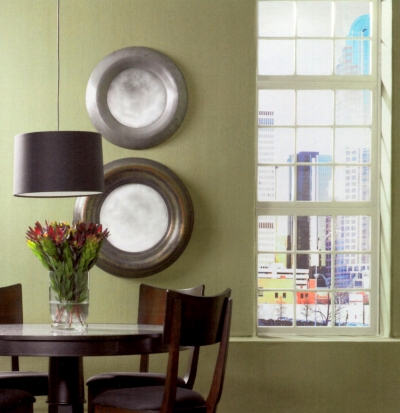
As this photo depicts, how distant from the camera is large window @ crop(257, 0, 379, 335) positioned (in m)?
5.04

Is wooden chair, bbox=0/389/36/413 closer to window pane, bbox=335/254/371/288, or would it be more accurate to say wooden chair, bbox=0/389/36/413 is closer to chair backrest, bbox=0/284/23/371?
chair backrest, bbox=0/284/23/371

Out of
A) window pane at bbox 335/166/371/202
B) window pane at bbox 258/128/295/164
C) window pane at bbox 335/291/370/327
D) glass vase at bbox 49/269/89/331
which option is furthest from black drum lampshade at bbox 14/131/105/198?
window pane at bbox 335/291/370/327

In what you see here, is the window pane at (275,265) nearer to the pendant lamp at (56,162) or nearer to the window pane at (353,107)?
the window pane at (353,107)

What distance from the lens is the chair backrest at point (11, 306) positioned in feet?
13.7

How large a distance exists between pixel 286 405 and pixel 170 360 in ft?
6.47

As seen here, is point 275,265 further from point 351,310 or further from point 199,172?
point 199,172

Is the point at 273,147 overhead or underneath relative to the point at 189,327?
overhead

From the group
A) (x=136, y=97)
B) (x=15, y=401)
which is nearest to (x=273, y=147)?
(x=136, y=97)

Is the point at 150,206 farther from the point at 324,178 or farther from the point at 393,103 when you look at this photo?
the point at 393,103

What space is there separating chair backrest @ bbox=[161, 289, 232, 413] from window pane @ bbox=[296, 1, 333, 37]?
256 centimetres

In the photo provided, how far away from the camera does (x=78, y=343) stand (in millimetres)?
3072

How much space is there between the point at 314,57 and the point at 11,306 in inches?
109

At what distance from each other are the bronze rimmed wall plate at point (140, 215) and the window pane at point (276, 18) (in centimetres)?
130

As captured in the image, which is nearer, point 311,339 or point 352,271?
point 311,339
